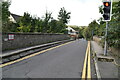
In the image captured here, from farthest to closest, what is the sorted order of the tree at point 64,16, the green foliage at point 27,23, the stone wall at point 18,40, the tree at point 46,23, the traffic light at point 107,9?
the tree at point 64,16, the tree at point 46,23, the green foliage at point 27,23, the stone wall at point 18,40, the traffic light at point 107,9

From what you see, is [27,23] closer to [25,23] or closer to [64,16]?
[25,23]

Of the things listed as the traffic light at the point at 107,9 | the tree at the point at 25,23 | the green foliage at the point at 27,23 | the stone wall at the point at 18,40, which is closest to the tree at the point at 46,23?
the green foliage at the point at 27,23

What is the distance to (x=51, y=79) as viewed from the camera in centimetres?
402

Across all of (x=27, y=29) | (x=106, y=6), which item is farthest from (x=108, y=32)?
(x=27, y=29)

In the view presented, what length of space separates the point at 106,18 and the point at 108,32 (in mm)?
1046

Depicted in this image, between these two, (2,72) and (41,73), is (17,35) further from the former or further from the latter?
(41,73)

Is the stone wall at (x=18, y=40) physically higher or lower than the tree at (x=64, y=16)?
lower

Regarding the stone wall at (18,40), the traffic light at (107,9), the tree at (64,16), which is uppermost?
the tree at (64,16)

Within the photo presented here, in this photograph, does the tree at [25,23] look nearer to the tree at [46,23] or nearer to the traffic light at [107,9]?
the tree at [46,23]

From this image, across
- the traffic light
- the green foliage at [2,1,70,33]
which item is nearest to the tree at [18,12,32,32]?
the green foliage at [2,1,70,33]

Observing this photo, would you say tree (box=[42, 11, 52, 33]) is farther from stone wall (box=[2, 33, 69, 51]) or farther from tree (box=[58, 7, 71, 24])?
tree (box=[58, 7, 71, 24])

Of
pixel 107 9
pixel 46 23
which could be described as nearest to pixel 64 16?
pixel 46 23

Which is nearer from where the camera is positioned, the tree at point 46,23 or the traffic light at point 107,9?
the traffic light at point 107,9

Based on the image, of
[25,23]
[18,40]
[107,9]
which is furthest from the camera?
[25,23]
